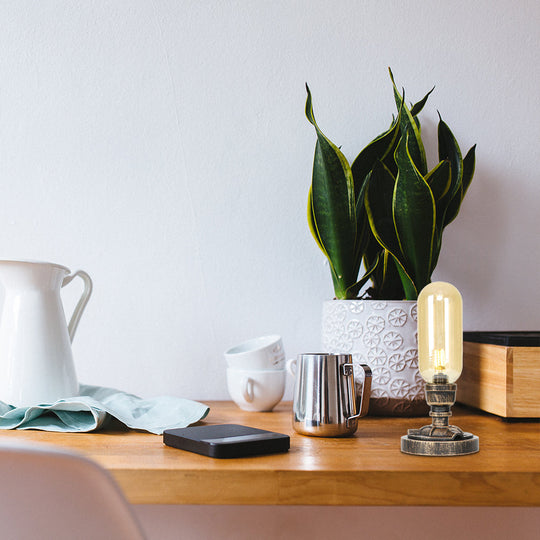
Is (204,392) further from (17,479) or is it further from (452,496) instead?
(17,479)

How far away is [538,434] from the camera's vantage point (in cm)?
75

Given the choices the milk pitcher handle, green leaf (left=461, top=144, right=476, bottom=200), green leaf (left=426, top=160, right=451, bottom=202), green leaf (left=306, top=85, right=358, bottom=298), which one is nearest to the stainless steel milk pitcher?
the milk pitcher handle

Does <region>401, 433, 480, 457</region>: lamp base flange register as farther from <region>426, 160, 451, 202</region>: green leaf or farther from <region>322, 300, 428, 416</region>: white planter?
<region>426, 160, 451, 202</region>: green leaf

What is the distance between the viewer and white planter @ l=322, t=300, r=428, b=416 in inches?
35.0

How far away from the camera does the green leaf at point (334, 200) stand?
91cm

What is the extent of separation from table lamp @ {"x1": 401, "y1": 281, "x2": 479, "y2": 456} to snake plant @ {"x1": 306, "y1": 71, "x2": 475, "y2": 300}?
0.66 feet

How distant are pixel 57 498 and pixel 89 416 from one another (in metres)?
0.48

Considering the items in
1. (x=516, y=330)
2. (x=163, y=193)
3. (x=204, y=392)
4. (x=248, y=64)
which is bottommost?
(x=204, y=392)

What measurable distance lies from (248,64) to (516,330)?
2.28 feet

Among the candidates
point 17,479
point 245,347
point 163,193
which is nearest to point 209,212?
point 163,193

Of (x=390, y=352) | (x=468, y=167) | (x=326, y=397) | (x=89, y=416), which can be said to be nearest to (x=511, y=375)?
(x=390, y=352)

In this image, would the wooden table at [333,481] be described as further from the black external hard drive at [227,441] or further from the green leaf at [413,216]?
the green leaf at [413,216]

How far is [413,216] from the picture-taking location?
2.88 feet

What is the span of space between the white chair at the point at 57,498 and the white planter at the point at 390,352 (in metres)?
0.57
